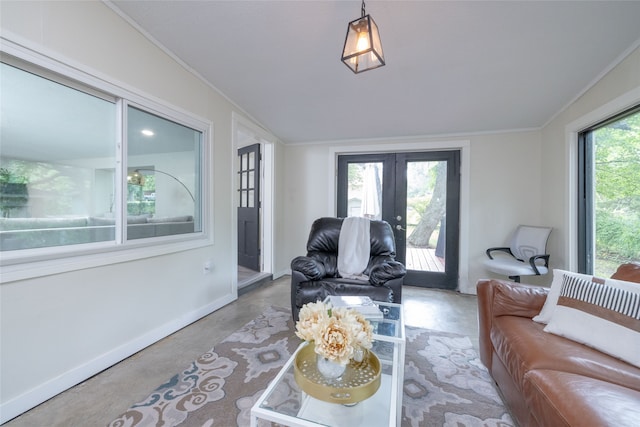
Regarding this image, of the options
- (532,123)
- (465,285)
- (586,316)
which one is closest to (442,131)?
(532,123)

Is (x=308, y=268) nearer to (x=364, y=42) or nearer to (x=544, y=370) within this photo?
(x=544, y=370)

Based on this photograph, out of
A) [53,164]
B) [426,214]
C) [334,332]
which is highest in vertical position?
[53,164]

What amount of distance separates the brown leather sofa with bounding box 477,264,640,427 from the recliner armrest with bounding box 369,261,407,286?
63 cm

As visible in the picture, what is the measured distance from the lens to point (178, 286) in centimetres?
238

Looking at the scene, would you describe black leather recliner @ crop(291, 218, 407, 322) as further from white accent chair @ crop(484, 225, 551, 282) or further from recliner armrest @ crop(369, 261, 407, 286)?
white accent chair @ crop(484, 225, 551, 282)

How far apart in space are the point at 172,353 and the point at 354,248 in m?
1.81

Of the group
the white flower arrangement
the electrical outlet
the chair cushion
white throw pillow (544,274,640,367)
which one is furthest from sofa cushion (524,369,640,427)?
the electrical outlet

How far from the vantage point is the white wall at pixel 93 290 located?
1402 millimetres

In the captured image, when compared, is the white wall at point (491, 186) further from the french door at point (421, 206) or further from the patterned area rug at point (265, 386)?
the patterned area rug at point (265, 386)

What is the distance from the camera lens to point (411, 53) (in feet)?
7.04

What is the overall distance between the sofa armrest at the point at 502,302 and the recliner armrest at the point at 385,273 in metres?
0.63

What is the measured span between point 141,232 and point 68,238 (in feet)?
1.54

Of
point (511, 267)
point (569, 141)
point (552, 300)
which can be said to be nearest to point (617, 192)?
point (569, 141)

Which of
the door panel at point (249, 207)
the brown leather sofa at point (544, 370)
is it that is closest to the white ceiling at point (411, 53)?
the door panel at point (249, 207)
